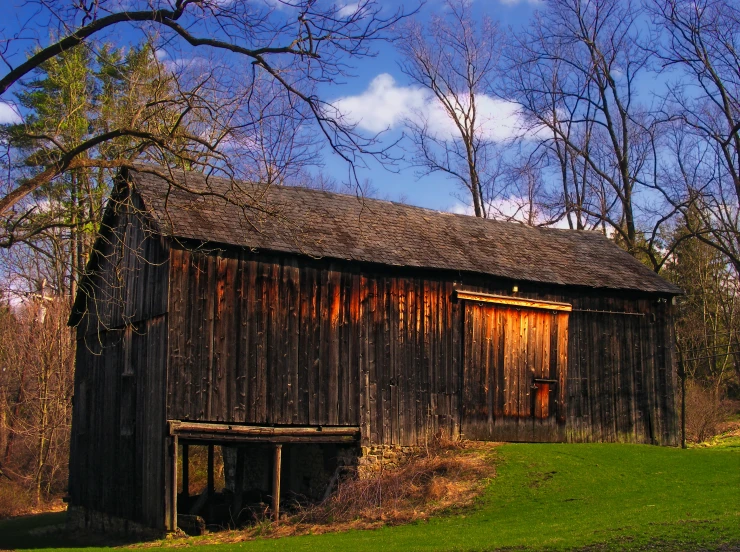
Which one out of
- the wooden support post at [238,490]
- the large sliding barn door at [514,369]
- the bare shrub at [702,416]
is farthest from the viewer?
the bare shrub at [702,416]

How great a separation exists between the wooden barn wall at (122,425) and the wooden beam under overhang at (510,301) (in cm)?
808

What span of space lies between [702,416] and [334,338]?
17.9 meters

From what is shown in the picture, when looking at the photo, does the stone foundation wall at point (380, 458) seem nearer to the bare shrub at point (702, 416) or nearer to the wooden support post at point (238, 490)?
the wooden support post at point (238, 490)

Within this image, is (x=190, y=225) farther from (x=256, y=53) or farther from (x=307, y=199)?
(x=256, y=53)

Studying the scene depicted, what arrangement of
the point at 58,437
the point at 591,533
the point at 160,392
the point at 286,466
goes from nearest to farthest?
the point at 591,533 → the point at 160,392 → the point at 286,466 → the point at 58,437

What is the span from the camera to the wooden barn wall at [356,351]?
1875 cm

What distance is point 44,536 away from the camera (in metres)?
22.4

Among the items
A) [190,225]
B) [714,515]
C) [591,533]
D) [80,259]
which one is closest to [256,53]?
[190,225]

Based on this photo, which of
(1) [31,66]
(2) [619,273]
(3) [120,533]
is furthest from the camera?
(2) [619,273]

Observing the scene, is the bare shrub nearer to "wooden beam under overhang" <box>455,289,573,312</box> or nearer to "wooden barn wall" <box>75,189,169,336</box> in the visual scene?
"wooden beam under overhang" <box>455,289,573,312</box>

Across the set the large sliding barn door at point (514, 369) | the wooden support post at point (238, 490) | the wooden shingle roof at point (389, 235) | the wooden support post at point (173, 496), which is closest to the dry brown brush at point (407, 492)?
the large sliding barn door at point (514, 369)

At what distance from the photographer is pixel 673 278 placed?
148ft

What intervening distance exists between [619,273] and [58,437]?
878 inches

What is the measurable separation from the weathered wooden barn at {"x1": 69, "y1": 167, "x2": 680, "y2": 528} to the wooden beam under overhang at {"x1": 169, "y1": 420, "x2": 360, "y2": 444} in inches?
1.7
